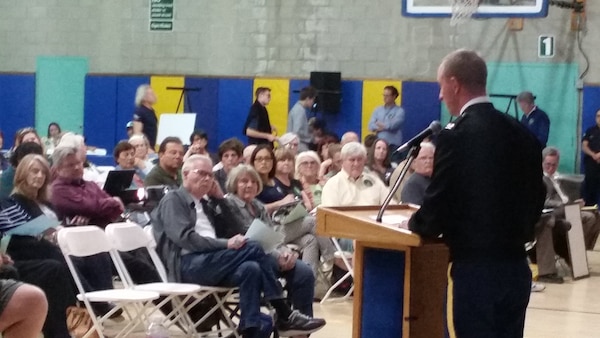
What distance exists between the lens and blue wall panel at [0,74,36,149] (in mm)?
15766

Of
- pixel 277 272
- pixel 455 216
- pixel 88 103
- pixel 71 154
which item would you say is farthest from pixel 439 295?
pixel 88 103

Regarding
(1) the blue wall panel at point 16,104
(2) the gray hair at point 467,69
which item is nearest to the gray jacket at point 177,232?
(2) the gray hair at point 467,69

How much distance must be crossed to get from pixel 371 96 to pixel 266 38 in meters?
1.80

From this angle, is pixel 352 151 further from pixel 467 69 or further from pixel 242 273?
pixel 467 69

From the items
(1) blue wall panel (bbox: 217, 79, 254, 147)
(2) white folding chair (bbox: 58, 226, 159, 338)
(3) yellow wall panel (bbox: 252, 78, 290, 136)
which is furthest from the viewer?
(1) blue wall panel (bbox: 217, 79, 254, 147)

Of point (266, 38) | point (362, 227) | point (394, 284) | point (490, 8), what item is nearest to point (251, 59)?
point (266, 38)

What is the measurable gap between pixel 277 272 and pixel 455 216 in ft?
8.16

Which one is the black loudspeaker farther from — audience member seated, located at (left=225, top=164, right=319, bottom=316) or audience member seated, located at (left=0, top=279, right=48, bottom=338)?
audience member seated, located at (left=0, top=279, right=48, bottom=338)

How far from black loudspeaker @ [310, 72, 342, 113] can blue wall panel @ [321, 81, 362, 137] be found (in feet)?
0.45

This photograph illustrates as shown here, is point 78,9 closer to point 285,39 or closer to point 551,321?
point 285,39

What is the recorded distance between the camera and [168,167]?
7531 mm

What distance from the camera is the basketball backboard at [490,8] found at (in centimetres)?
1077

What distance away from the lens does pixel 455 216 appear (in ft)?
11.3

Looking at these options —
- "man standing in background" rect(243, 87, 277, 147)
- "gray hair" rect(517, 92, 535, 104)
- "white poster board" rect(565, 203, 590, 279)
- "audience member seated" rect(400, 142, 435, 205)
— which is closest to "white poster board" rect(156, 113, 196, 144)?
"man standing in background" rect(243, 87, 277, 147)
